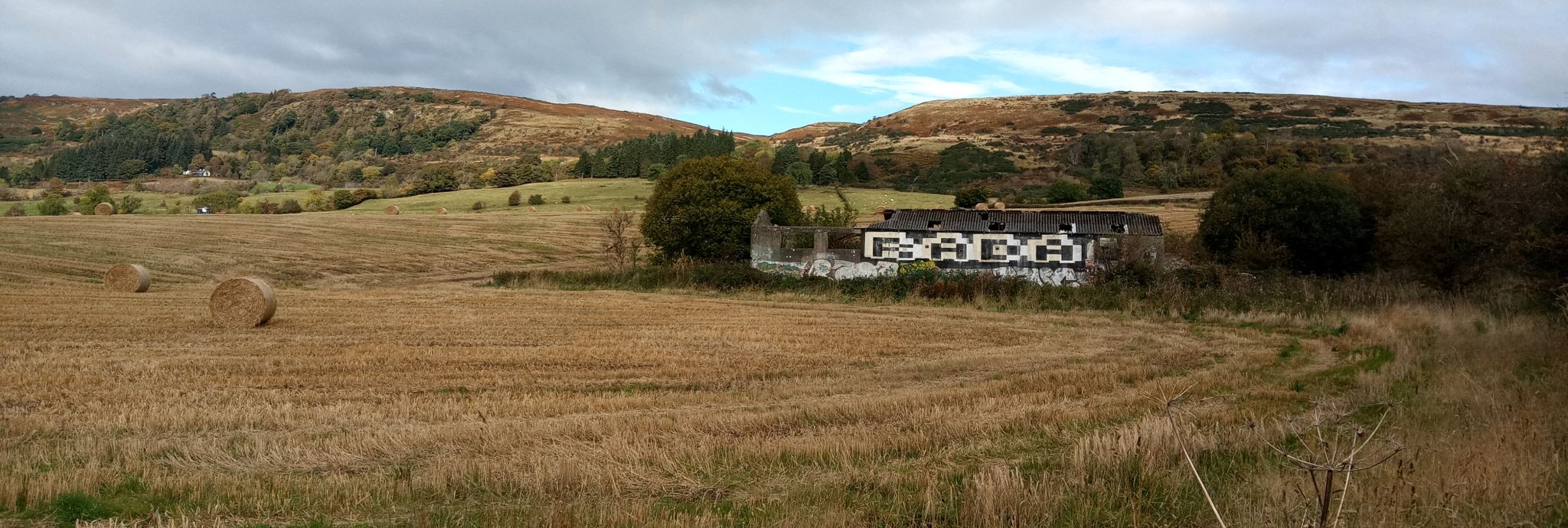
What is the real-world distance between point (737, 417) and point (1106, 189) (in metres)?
72.6

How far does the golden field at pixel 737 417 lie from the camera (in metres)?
6.73

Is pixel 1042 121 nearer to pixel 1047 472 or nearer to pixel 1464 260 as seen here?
pixel 1464 260

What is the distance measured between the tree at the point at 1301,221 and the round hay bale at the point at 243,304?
35.5 m

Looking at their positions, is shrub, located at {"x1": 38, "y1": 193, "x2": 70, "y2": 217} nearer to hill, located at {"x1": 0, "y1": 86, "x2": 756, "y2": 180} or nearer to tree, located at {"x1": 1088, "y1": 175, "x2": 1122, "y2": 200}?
hill, located at {"x1": 0, "y1": 86, "x2": 756, "y2": 180}

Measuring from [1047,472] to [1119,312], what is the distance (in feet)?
73.4

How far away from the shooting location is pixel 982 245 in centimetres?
3962

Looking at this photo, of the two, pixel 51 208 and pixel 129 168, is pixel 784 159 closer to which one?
pixel 51 208

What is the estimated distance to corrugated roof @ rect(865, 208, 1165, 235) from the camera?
39.2m

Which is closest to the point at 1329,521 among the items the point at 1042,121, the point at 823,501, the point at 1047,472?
the point at 1047,472

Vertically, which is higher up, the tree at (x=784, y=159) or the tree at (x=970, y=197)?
the tree at (x=784, y=159)

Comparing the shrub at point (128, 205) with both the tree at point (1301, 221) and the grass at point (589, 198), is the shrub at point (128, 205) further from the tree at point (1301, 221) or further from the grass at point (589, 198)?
the tree at point (1301, 221)

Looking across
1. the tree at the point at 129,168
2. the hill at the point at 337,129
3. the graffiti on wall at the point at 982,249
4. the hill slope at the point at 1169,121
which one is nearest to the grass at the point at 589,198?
the hill slope at the point at 1169,121

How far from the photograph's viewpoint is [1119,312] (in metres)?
28.4

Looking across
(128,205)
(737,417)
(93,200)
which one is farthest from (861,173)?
(737,417)
